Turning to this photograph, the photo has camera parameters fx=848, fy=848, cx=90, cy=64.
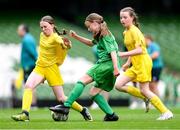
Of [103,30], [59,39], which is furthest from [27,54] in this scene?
[103,30]

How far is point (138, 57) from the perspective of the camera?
16.5 m

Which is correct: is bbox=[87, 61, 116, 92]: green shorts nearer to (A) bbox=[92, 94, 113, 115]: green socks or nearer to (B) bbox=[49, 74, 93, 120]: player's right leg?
(B) bbox=[49, 74, 93, 120]: player's right leg

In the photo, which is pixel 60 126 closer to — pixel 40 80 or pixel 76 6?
pixel 40 80

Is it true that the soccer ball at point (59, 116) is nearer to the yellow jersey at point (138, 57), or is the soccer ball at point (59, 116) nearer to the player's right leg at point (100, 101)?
the player's right leg at point (100, 101)

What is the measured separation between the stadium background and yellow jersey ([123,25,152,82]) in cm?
1251

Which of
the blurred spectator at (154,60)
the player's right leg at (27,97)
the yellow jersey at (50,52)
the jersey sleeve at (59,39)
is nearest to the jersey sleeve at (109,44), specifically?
the jersey sleeve at (59,39)

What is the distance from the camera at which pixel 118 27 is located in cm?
3809

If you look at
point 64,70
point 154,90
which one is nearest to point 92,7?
point 64,70

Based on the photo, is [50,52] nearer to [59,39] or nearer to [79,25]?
[59,39]

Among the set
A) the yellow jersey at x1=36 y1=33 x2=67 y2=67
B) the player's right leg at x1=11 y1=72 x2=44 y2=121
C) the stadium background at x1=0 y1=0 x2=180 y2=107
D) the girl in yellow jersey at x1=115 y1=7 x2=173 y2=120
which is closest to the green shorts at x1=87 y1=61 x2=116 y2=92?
the girl in yellow jersey at x1=115 y1=7 x2=173 y2=120

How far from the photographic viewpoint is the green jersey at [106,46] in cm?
1511

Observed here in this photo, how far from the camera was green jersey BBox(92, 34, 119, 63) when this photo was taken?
49.6 feet

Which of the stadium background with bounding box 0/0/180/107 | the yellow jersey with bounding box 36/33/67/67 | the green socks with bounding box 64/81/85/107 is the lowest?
the stadium background with bounding box 0/0/180/107

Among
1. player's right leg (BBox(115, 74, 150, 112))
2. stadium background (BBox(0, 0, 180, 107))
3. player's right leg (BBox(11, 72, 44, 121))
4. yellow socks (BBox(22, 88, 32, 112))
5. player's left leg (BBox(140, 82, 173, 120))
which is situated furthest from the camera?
stadium background (BBox(0, 0, 180, 107))
